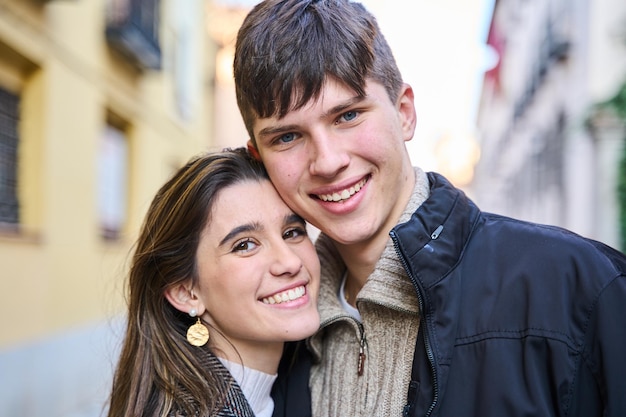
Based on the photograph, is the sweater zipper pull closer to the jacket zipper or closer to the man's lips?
the jacket zipper

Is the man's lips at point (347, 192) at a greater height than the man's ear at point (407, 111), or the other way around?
the man's ear at point (407, 111)

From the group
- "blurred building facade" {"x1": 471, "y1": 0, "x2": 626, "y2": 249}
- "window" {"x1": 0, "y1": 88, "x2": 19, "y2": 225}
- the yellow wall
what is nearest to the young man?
the yellow wall

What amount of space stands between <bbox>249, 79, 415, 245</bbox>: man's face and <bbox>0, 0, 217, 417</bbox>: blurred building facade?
7.84ft

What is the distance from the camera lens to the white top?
256 centimetres

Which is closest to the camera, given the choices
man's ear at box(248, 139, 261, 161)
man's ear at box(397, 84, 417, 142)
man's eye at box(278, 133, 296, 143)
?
man's eye at box(278, 133, 296, 143)

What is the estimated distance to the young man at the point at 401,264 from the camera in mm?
1777

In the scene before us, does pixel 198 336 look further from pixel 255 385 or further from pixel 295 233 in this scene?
pixel 295 233

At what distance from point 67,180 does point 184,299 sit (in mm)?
5069

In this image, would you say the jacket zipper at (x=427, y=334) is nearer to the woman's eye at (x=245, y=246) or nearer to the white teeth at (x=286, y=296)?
the white teeth at (x=286, y=296)

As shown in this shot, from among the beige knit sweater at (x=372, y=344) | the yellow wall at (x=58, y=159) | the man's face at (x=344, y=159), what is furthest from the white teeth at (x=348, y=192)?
the yellow wall at (x=58, y=159)

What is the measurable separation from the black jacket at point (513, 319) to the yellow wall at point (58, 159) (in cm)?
366

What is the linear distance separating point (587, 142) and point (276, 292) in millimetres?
7075

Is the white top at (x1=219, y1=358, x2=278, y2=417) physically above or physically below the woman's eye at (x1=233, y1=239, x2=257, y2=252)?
below

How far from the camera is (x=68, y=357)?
710 cm
